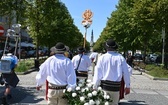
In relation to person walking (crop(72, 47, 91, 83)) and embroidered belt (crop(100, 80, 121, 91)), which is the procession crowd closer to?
embroidered belt (crop(100, 80, 121, 91))

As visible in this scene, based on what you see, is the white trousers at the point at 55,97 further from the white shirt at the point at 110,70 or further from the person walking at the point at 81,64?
the person walking at the point at 81,64

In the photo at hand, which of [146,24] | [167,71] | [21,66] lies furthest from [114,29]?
[21,66]

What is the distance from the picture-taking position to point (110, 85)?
5.89m

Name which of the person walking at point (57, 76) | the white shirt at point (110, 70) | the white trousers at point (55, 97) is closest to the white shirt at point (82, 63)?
the white shirt at point (110, 70)

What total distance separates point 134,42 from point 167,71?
15216mm

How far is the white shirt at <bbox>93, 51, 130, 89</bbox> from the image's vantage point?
5855 mm

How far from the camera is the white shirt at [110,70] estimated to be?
5855 millimetres

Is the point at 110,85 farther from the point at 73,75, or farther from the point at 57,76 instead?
the point at 57,76

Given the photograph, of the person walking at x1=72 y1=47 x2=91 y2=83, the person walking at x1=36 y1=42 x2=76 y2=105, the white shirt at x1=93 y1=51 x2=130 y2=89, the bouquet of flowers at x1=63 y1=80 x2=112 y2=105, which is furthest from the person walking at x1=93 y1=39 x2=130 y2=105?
the person walking at x1=72 y1=47 x2=91 y2=83

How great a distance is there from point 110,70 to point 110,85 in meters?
0.29

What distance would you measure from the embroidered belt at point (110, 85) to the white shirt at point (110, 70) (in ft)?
0.20

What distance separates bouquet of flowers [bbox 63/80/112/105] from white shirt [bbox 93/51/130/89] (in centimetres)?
16

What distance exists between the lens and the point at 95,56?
20.3m

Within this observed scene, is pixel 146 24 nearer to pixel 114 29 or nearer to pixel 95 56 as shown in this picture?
pixel 95 56
